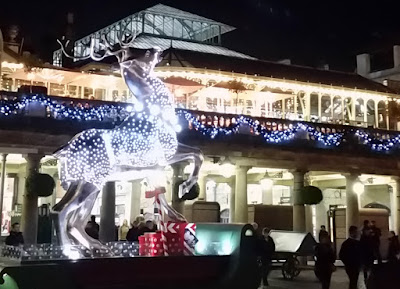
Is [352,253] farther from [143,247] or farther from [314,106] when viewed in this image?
[314,106]

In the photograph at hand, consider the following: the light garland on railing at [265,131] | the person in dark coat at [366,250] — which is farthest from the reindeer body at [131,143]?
the light garland on railing at [265,131]

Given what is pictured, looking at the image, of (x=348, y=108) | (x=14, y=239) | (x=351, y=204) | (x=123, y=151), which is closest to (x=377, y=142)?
(x=351, y=204)

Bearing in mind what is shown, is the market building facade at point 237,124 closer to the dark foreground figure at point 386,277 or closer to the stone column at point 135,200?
the stone column at point 135,200

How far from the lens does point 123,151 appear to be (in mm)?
12852

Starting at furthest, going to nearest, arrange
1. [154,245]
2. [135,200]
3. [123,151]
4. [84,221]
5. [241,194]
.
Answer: [135,200], [241,194], [123,151], [154,245], [84,221]

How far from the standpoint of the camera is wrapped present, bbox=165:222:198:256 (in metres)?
12.4

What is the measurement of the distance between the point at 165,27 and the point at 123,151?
3067 cm

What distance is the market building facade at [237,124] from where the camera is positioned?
71.7 feet

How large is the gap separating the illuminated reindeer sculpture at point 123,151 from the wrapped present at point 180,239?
66cm

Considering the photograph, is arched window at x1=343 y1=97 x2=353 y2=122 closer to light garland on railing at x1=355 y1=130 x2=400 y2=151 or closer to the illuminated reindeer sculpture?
light garland on railing at x1=355 y1=130 x2=400 y2=151

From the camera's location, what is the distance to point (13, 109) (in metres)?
21.0

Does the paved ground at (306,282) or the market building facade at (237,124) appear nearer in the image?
the paved ground at (306,282)

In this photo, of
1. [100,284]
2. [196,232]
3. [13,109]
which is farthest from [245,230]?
[13,109]

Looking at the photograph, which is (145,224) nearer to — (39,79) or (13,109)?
(13,109)
